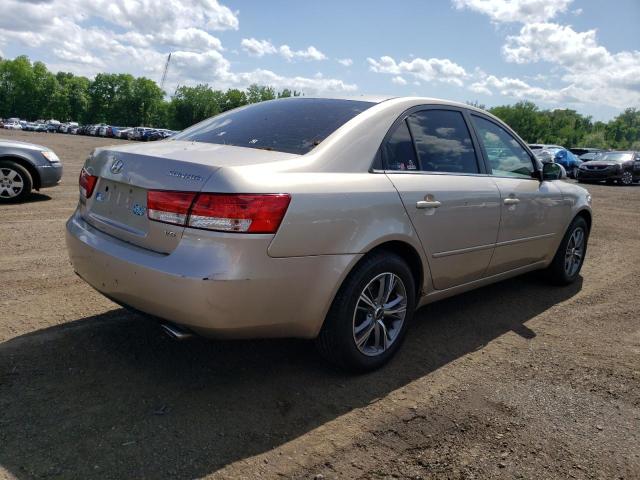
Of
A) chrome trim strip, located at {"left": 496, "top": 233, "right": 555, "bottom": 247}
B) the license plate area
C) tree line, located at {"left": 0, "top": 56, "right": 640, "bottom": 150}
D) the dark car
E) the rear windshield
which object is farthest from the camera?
tree line, located at {"left": 0, "top": 56, "right": 640, "bottom": 150}

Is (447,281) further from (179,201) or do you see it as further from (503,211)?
(179,201)

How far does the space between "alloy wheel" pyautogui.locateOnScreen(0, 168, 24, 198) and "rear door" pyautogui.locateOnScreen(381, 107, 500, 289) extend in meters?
7.26

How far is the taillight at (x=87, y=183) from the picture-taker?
3330 mm

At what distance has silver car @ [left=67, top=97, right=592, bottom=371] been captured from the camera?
262 centimetres

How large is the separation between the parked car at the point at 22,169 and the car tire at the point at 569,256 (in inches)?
305

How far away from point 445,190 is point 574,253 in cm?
274

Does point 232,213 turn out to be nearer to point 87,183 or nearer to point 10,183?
point 87,183

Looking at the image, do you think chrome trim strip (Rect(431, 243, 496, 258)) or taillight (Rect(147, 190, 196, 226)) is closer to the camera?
taillight (Rect(147, 190, 196, 226))

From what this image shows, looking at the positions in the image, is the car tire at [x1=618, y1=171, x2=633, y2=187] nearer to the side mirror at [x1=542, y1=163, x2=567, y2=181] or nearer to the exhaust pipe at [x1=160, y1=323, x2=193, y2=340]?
the side mirror at [x1=542, y1=163, x2=567, y2=181]

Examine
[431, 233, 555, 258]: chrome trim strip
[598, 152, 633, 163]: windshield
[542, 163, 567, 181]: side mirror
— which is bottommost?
[431, 233, 555, 258]: chrome trim strip

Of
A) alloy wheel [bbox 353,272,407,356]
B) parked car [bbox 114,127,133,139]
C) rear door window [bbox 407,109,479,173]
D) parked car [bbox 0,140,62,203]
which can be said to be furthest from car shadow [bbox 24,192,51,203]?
parked car [bbox 114,127,133,139]

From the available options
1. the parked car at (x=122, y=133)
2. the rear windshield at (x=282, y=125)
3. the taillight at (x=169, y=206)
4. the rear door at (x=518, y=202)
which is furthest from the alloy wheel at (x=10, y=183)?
the parked car at (x=122, y=133)

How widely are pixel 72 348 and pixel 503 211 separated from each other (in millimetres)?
3239

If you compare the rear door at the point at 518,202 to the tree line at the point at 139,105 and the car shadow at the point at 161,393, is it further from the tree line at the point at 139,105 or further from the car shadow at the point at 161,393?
the tree line at the point at 139,105
